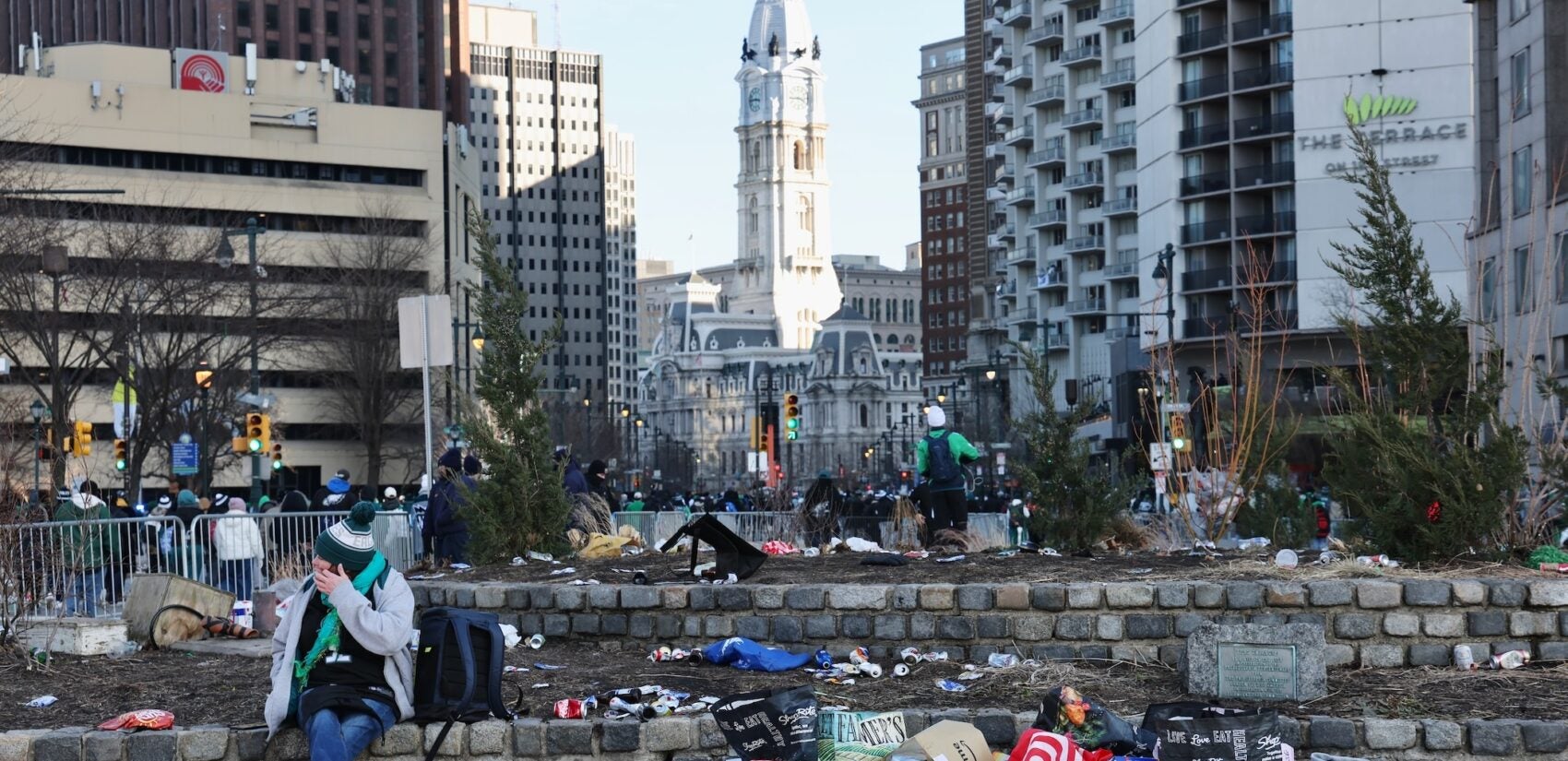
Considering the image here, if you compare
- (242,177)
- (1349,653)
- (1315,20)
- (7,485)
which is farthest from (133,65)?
(1349,653)

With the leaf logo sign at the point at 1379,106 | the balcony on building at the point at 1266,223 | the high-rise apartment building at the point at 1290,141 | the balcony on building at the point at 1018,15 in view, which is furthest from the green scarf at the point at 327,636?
the balcony on building at the point at 1018,15

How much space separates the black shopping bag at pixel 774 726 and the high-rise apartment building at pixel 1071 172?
68.7 meters

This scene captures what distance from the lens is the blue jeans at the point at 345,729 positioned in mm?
9812

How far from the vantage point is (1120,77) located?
85750mm

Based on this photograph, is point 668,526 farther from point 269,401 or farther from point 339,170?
point 339,170

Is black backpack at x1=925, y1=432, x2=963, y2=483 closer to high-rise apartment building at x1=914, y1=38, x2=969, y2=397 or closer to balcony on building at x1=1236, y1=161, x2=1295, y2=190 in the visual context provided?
balcony on building at x1=1236, y1=161, x2=1295, y2=190

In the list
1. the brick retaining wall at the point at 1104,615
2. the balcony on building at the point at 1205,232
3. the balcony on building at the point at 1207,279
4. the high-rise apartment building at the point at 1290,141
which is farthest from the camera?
the balcony on building at the point at 1205,232

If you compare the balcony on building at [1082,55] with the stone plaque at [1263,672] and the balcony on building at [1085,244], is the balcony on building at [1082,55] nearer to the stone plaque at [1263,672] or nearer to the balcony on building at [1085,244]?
the balcony on building at [1085,244]

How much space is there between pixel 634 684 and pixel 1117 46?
256ft

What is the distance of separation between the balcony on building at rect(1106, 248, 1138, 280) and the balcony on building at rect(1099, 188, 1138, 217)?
5.86 feet

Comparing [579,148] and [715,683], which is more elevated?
[579,148]

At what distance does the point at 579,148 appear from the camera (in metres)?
190

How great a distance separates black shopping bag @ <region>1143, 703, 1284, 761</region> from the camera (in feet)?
31.7

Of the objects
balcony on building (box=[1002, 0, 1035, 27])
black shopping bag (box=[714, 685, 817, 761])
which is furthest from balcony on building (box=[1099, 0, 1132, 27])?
black shopping bag (box=[714, 685, 817, 761])
